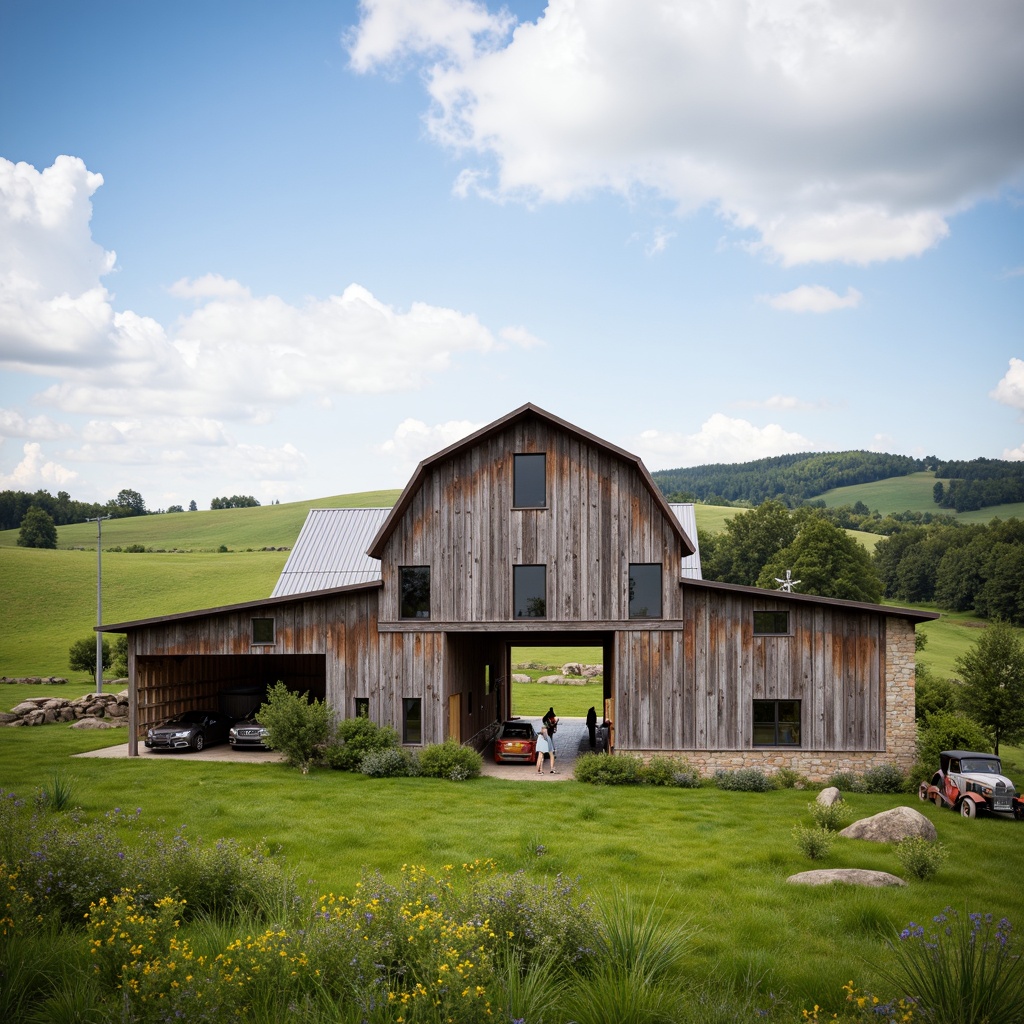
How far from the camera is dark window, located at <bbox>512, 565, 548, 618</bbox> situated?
1027 inches

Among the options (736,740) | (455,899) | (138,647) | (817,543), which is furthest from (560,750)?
(817,543)

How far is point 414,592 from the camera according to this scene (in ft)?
87.6

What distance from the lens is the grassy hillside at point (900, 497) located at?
143 m

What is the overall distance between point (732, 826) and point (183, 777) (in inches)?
574

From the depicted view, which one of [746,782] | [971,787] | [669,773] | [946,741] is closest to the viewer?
[971,787]

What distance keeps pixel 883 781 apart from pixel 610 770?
762 centimetres

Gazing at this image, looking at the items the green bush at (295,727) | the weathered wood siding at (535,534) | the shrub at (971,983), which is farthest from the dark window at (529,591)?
the shrub at (971,983)

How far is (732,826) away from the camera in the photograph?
744 inches

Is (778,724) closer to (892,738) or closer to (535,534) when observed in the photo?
(892,738)

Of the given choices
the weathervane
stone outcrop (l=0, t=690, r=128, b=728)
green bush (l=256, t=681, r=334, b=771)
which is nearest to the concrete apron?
green bush (l=256, t=681, r=334, b=771)

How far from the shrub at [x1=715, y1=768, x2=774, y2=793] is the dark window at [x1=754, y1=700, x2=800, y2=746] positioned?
48.6 inches

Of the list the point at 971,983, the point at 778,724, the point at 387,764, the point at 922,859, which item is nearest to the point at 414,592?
the point at 387,764

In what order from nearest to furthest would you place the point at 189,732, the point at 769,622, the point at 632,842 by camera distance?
the point at 632,842, the point at 769,622, the point at 189,732

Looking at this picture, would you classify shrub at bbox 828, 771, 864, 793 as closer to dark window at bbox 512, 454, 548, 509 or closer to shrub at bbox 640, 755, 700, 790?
shrub at bbox 640, 755, 700, 790
